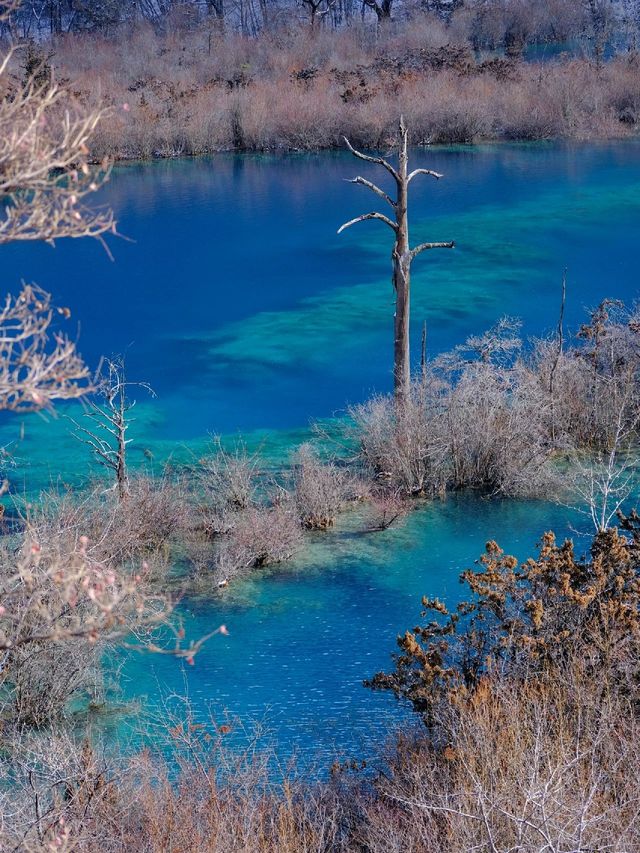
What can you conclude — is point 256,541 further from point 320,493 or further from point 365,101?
point 365,101

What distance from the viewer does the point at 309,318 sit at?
29.1 metres

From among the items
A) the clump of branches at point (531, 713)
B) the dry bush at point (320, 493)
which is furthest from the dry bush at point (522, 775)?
the dry bush at point (320, 493)

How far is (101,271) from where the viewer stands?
34.3 metres

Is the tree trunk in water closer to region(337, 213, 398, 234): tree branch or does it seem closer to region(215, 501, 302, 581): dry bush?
region(337, 213, 398, 234): tree branch

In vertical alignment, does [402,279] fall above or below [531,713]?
above

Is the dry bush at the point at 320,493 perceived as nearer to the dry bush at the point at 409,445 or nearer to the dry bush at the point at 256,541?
the dry bush at the point at 256,541


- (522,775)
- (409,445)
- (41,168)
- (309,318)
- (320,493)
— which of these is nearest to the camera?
(41,168)

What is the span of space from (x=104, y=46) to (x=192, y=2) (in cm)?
1381

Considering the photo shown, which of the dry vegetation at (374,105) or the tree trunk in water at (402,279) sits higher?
the dry vegetation at (374,105)

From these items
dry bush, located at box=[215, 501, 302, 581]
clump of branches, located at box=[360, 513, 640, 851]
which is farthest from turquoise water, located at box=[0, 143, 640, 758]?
clump of branches, located at box=[360, 513, 640, 851]

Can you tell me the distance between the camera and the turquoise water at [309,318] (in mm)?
Result: 14242

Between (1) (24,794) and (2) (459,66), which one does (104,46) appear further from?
(1) (24,794)

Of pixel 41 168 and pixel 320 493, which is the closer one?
pixel 41 168

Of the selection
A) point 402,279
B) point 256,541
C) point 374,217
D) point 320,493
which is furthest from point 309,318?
point 256,541
